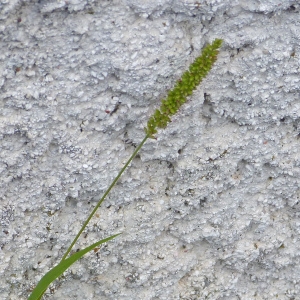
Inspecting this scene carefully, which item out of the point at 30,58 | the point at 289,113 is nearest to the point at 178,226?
the point at 289,113

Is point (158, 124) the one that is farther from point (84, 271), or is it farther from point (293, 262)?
point (293, 262)

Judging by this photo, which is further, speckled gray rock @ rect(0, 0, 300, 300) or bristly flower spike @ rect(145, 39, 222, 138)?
speckled gray rock @ rect(0, 0, 300, 300)

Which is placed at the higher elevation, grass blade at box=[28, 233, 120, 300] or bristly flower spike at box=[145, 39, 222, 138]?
bristly flower spike at box=[145, 39, 222, 138]

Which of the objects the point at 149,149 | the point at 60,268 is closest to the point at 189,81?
the point at 149,149

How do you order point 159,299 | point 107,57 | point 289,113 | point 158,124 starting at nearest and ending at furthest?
point 158,124 → point 107,57 → point 289,113 → point 159,299

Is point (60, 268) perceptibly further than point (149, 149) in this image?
No

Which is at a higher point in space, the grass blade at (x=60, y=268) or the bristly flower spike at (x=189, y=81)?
the bristly flower spike at (x=189, y=81)

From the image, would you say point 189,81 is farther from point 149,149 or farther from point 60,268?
point 60,268

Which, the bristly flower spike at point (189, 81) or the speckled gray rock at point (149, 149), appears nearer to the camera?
the bristly flower spike at point (189, 81)
